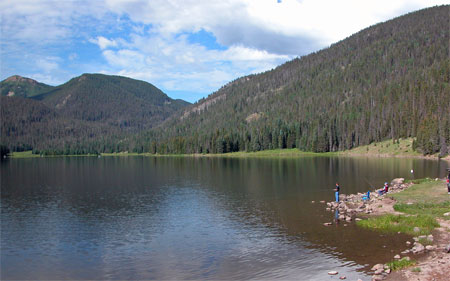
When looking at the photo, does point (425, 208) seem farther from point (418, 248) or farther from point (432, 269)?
point (432, 269)

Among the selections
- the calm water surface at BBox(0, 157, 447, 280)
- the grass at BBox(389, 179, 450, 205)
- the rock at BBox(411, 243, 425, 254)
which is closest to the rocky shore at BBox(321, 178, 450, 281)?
the rock at BBox(411, 243, 425, 254)

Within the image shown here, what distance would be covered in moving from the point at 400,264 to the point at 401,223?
12300 mm

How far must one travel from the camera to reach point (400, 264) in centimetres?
2433

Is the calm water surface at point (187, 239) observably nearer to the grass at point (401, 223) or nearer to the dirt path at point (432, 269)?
the grass at point (401, 223)

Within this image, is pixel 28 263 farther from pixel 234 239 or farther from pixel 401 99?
pixel 401 99

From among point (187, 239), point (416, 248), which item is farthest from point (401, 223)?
point (187, 239)

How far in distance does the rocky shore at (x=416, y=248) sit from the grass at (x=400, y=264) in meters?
0.20

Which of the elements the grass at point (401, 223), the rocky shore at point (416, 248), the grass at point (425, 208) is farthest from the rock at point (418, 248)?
the grass at point (425, 208)

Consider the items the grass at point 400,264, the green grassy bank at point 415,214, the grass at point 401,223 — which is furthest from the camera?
the green grassy bank at point 415,214

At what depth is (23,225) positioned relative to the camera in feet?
145

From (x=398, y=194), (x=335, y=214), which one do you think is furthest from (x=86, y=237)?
(x=398, y=194)

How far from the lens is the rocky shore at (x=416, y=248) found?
22.8m

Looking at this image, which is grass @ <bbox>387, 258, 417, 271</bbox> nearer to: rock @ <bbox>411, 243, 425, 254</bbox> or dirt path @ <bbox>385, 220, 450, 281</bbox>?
dirt path @ <bbox>385, 220, 450, 281</bbox>

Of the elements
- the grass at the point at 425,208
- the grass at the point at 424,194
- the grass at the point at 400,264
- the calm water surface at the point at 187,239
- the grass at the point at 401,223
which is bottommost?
the calm water surface at the point at 187,239
